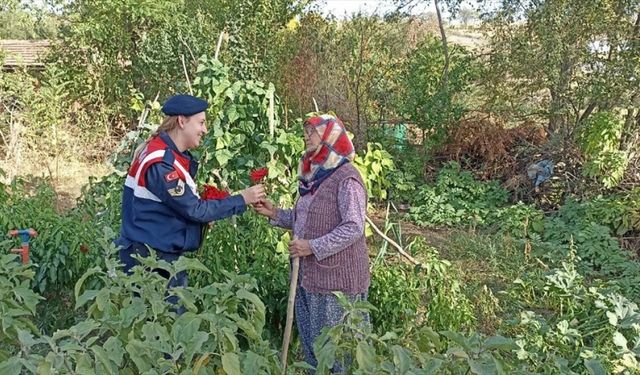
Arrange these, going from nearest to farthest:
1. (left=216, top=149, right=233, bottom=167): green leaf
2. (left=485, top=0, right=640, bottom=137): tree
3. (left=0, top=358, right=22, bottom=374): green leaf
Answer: (left=0, top=358, right=22, bottom=374): green leaf → (left=216, top=149, right=233, bottom=167): green leaf → (left=485, top=0, right=640, bottom=137): tree

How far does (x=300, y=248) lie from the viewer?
2791 millimetres

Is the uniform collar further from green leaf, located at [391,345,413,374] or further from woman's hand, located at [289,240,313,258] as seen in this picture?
green leaf, located at [391,345,413,374]

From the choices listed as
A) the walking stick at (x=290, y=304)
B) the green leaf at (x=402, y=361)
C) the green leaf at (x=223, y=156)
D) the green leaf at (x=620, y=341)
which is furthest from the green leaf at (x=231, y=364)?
the green leaf at (x=223, y=156)

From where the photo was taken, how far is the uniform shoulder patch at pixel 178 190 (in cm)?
263

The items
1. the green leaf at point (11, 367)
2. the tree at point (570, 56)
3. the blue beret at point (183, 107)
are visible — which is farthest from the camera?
the tree at point (570, 56)

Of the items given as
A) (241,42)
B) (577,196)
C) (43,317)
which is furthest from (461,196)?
(43,317)

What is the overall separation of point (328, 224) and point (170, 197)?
2.24 feet

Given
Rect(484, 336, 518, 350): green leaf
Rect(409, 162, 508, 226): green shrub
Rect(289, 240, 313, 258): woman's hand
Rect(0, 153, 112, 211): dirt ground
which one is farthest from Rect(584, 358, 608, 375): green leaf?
Rect(0, 153, 112, 211): dirt ground

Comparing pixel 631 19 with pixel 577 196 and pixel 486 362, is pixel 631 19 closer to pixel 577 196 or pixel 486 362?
pixel 577 196

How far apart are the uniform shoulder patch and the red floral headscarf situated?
0.57 m

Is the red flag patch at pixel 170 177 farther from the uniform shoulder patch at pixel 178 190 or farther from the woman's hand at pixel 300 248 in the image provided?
the woman's hand at pixel 300 248

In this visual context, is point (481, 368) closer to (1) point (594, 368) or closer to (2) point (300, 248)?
(1) point (594, 368)

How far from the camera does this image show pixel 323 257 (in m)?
2.79

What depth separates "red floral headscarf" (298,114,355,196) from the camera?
279 cm
